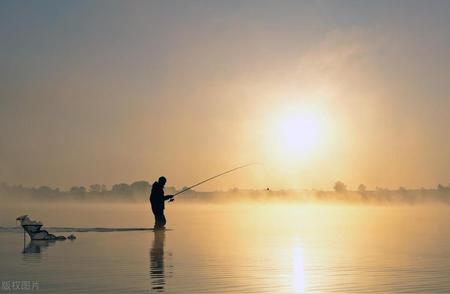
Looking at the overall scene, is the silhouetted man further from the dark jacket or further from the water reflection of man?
the water reflection of man

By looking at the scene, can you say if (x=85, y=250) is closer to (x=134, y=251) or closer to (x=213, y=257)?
(x=134, y=251)

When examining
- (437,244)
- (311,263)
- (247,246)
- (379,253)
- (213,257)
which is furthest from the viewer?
(437,244)

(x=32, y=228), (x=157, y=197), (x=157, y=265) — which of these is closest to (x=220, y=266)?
(x=157, y=265)

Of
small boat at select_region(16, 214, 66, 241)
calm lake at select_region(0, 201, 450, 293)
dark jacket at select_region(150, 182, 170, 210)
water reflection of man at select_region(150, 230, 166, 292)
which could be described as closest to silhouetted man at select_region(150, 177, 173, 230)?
dark jacket at select_region(150, 182, 170, 210)

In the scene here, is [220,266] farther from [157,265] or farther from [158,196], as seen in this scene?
[158,196]

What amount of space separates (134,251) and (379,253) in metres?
10.1

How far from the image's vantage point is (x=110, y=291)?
1639 cm

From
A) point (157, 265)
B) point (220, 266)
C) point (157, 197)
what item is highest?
point (157, 197)

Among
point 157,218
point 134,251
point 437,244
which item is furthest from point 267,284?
point 157,218

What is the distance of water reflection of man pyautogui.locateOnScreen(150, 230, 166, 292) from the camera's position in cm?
1739

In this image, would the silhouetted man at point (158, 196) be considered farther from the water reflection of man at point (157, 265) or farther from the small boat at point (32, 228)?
the small boat at point (32, 228)

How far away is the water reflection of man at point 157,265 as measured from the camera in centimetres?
1739

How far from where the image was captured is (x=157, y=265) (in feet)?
70.7

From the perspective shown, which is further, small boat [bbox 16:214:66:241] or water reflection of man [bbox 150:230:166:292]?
small boat [bbox 16:214:66:241]
